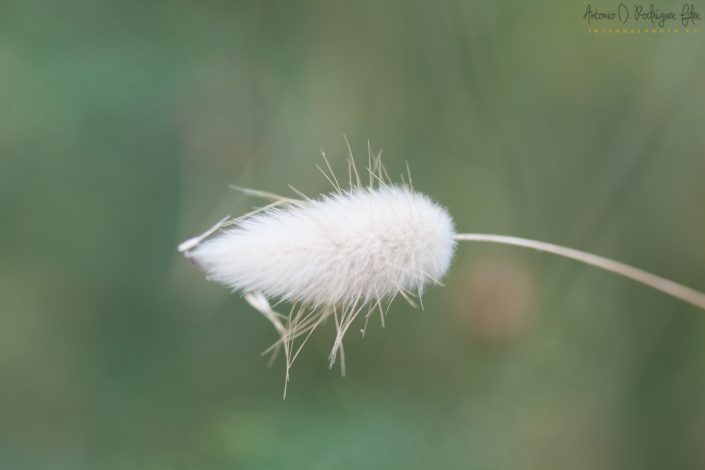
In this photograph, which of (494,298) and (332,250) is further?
(494,298)

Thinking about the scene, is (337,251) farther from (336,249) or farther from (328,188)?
(328,188)

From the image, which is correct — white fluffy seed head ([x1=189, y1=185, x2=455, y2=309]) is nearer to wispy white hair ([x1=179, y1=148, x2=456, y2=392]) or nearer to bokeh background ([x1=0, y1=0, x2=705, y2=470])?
wispy white hair ([x1=179, y1=148, x2=456, y2=392])

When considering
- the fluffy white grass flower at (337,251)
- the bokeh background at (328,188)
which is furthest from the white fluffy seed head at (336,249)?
the bokeh background at (328,188)

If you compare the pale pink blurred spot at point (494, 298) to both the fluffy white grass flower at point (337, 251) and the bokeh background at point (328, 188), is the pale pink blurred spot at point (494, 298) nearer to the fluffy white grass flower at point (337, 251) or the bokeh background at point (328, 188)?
the bokeh background at point (328, 188)

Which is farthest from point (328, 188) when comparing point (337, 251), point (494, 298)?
point (337, 251)

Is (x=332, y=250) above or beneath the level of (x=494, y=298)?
A: above

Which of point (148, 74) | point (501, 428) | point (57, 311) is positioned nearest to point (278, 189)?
point (148, 74)

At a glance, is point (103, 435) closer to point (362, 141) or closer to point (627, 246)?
point (362, 141)
